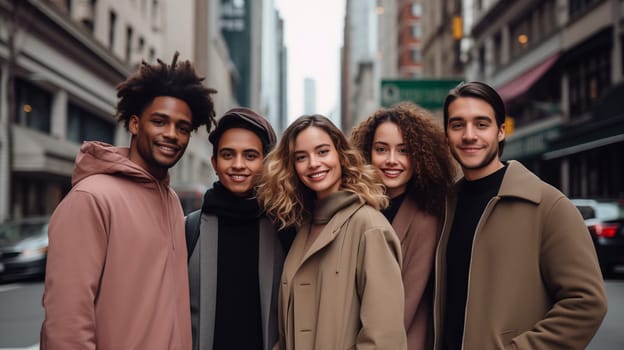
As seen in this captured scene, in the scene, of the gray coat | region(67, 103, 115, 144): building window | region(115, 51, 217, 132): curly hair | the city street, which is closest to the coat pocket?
the gray coat

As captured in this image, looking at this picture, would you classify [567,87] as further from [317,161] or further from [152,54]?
Answer: [152,54]

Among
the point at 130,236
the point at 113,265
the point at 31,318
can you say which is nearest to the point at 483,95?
the point at 130,236

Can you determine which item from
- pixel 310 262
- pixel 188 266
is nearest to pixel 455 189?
pixel 310 262

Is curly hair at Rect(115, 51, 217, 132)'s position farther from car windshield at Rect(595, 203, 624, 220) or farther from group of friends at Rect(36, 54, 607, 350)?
car windshield at Rect(595, 203, 624, 220)

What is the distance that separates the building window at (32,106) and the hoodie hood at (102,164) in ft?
76.4

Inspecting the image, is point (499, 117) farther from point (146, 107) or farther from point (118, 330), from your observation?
point (118, 330)

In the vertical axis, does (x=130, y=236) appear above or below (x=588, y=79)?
below

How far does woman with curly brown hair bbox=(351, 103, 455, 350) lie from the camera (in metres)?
3.41

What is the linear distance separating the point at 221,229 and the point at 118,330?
969 mm

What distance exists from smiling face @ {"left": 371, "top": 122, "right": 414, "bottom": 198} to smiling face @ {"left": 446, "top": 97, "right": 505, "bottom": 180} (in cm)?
49

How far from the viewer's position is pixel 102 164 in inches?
123

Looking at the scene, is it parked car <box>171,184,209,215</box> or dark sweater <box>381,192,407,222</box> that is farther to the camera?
parked car <box>171,184,209,215</box>

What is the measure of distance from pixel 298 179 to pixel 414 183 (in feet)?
2.58

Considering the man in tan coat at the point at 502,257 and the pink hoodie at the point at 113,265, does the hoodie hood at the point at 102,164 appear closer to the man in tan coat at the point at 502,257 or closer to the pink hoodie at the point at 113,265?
the pink hoodie at the point at 113,265
